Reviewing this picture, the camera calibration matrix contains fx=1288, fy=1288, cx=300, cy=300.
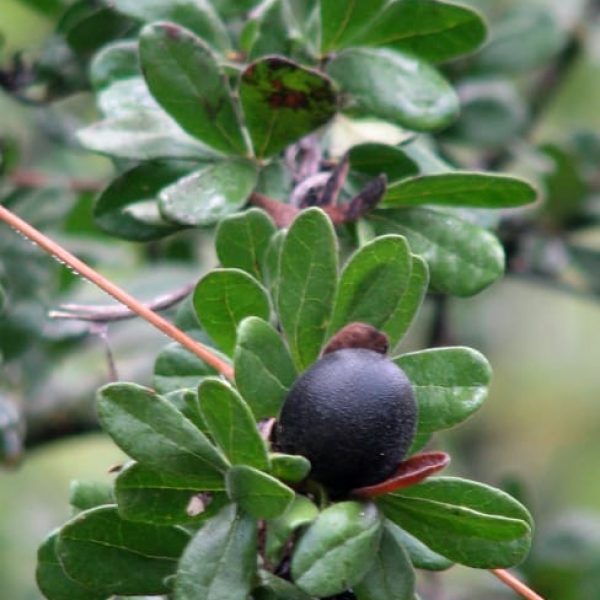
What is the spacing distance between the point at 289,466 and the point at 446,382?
0.37ft

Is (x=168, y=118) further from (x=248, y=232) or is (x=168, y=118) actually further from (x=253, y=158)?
(x=248, y=232)

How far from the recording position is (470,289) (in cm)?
87

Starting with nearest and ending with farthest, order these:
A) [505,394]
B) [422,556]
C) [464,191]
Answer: [422,556] → [464,191] → [505,394]

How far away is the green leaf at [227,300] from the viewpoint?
0.72m

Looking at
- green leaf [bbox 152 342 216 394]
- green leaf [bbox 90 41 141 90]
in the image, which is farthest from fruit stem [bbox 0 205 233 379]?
green leaf [bbox 90 41 141 90]

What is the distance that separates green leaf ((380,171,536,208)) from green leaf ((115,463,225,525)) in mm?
275

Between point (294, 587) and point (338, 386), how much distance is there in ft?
0.35

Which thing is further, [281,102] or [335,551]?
[281,102]

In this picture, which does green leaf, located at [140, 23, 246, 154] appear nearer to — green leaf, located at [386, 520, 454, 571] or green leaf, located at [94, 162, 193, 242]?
green leaf, located at [94, 162, 193, 242]

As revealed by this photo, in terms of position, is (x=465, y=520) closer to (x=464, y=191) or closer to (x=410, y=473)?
(x=410, y=473)

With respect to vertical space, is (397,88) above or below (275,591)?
above

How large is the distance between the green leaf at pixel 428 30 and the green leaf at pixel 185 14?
121 mm

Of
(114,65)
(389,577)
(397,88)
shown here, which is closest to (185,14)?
(114,65)

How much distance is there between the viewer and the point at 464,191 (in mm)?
852
